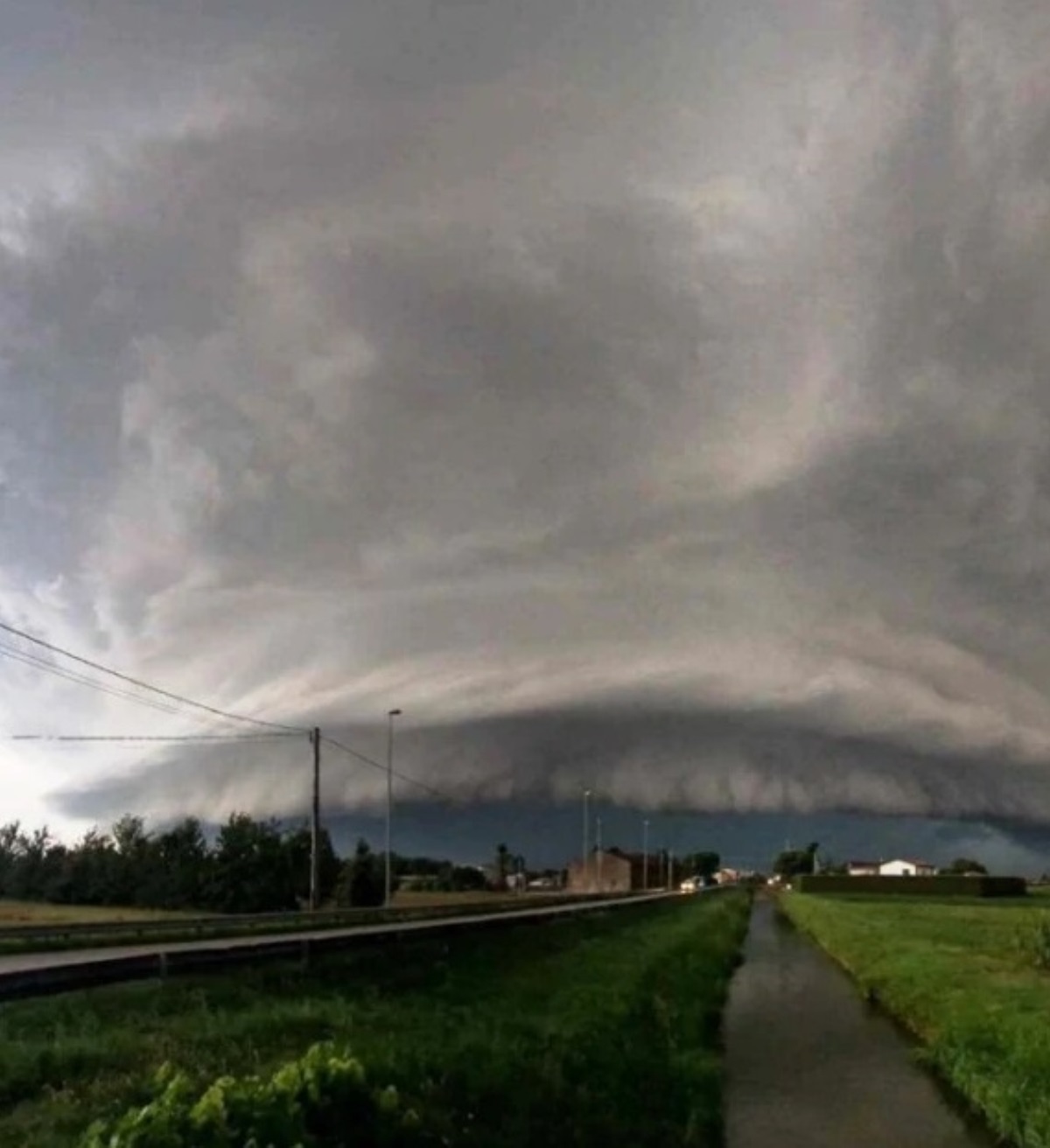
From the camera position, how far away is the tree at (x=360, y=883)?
124375 millimetres

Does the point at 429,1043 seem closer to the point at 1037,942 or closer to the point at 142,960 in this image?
the point at 142,960

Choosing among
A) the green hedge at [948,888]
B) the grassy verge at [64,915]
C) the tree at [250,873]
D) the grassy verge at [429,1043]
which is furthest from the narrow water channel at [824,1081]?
the green hedge at [948,888]

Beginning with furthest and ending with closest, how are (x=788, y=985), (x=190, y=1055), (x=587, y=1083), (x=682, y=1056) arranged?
(x=788, y=985) < (x=682, y=1056) < (x=587, y=1083) < (x=190, y=1055)

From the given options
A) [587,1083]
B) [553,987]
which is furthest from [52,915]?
[587,1083]

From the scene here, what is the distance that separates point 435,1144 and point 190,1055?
7.95 meters

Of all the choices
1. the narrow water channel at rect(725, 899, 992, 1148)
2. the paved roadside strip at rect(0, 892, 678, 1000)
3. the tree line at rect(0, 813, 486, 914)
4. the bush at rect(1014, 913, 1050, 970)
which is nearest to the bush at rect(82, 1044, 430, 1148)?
the paved roadside strip at rect(0, 892, 678, 1000)

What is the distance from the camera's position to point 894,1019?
51031 mm

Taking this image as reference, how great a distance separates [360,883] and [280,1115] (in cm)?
11755

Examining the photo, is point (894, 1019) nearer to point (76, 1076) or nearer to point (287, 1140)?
point (76, 1076)

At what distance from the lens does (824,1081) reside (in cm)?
3728

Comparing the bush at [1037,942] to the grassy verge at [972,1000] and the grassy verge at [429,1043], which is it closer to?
the grassy verge at [972,1000]

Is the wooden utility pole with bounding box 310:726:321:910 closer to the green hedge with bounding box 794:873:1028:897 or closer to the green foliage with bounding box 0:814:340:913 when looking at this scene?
the green foliage with bounding box 0:814:340:913

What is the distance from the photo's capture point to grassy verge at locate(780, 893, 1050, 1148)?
30156 mm

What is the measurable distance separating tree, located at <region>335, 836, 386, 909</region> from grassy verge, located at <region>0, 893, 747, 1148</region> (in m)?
77.1
